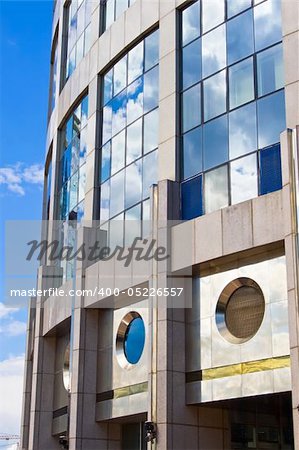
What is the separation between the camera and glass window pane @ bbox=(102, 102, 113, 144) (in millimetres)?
30531

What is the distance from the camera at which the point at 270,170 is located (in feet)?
73.0

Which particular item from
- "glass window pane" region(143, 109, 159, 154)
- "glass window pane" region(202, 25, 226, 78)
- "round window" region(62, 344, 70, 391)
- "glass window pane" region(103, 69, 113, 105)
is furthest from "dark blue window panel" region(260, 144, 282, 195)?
"round window" region(62, 344, 70, 391)

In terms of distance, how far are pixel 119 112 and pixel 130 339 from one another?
941cm

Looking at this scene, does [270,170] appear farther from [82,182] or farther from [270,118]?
[82,182]

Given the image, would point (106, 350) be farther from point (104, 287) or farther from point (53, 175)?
point (53, 175)

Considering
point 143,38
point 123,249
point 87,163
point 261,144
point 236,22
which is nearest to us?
point 261,144

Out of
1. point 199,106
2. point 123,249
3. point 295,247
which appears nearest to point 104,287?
point 123,249

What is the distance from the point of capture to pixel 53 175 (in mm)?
37625

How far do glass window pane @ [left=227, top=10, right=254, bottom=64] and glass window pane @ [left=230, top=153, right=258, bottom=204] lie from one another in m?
3.73

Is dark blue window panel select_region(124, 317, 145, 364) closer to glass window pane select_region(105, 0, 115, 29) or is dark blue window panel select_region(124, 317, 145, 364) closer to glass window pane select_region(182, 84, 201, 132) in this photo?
glass window pane select_region(182, 84, 201, 132)

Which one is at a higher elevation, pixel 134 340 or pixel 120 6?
pixel 120 6

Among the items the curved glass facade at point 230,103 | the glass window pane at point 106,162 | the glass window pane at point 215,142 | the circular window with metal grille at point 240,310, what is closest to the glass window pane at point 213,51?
the curved glass facade at point 230,103

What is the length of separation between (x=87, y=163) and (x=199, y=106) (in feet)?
25.2

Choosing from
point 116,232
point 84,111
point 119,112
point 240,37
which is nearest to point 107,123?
point 119,112
